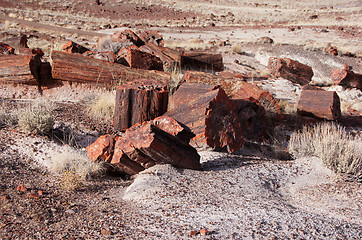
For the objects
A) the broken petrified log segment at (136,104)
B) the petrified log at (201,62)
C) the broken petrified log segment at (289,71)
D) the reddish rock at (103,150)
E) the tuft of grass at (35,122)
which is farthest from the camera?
the broken petrified log segment at (289,71)

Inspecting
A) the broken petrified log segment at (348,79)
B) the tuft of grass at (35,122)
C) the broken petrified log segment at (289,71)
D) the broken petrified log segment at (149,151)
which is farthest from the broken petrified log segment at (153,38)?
the broken petrified log segment at (149,151)

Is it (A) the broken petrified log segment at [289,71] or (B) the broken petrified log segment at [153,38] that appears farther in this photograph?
(A) the broken petrified log segment at [289,71]

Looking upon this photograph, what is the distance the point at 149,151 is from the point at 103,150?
0.80 metres

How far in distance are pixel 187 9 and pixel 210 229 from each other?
4310cm

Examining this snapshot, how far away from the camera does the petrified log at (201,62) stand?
1152 cm

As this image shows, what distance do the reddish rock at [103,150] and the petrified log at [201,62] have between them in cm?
666

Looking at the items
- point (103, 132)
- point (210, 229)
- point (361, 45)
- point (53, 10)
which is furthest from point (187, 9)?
point (210, 229)

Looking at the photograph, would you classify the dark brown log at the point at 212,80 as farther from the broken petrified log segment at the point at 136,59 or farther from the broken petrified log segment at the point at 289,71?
the broken petrified log segment at the point at 289,71

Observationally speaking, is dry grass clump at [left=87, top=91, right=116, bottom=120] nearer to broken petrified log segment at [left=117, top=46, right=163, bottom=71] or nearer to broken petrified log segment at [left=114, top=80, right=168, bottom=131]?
broken petrified log segment at [left=114, top=80, right=168, bottom=131]

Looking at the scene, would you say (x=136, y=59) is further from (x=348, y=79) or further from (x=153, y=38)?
(x=348, y=79)

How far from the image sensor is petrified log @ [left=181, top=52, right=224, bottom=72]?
11.5 m

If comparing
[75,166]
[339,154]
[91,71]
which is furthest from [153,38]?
[339,154]

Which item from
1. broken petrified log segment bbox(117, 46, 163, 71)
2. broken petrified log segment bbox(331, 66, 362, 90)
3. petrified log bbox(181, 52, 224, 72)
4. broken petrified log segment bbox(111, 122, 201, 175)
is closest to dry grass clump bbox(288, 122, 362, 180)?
broken petrified log segment bbox(111, 122, 201, 175)

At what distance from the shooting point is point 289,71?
45.5 feet
